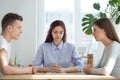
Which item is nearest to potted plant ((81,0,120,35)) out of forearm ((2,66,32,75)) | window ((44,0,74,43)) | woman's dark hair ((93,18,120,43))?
window ((44,0,74,43))

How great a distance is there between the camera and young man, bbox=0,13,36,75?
2.19 m

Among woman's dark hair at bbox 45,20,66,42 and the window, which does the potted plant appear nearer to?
the window

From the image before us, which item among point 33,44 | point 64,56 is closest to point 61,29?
point 64,56

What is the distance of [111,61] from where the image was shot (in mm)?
2279

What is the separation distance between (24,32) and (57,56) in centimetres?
224

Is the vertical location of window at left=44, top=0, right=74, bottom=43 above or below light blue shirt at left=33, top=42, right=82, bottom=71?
above

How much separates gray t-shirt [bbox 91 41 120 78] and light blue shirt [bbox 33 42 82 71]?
64 centimetres

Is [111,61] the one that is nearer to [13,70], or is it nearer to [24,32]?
[13,70]

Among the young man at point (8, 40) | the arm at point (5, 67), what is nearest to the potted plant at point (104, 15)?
the young man at point (8, 40)

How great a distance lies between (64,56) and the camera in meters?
3.05

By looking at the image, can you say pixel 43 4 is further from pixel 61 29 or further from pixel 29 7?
pixel 61 29

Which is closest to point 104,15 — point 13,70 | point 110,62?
point 110,62

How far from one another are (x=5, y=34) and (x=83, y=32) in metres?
3.14

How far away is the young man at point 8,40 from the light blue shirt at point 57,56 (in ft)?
2.22
